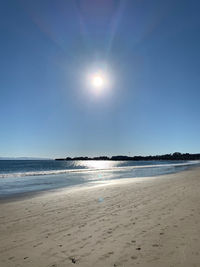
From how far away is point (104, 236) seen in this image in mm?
6320

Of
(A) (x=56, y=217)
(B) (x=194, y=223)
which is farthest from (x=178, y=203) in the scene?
(A) (x=56, y=217)

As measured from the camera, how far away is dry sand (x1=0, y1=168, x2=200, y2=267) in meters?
4.91

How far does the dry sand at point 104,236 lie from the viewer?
193 inches

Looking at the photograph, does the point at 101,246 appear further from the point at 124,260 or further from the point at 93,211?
the point at 93,211

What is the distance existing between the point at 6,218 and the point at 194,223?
7.61 meters

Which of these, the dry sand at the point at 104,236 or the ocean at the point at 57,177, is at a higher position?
the ocean at the point at 57,177

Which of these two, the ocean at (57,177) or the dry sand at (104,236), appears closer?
the dry sand at (104,236)

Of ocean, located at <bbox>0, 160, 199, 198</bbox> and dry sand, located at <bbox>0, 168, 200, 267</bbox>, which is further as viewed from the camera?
ocean, located at <bbox>0, 160, 199, 198</bbox>

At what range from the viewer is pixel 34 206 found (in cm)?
1138

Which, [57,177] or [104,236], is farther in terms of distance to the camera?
[57,177]

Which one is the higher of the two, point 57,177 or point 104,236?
point 57,177

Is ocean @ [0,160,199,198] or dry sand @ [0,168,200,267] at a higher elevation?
ocean @ [0,160,199,198]

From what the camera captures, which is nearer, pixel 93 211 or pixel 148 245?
pixel 148 245

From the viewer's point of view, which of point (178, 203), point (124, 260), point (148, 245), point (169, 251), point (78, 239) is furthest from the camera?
point (178, 203)
